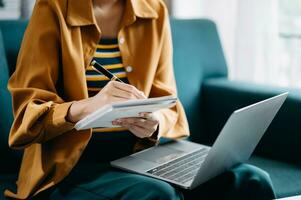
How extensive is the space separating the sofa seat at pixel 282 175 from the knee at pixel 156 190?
1.20 feet

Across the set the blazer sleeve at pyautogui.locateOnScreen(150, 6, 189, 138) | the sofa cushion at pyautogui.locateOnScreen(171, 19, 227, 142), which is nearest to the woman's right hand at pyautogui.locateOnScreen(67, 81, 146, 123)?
the blazer sleeve at pyautogui.locateOnScreen(150, 6, 189, 138)

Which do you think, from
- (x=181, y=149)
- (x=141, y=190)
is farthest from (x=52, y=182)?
(x=181, y=149)

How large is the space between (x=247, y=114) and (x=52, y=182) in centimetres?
48

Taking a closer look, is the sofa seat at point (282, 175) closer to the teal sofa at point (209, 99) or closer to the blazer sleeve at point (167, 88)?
the teal sofa at point (209, 99)

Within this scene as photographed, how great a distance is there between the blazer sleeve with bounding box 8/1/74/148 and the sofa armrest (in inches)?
27.6

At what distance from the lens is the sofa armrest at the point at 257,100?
1.62m

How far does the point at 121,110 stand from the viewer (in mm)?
1052

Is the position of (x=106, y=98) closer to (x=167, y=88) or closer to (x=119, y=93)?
(x=119, y=93)

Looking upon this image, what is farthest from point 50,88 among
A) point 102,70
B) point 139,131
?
point 139,131

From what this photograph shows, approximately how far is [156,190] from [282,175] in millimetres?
518

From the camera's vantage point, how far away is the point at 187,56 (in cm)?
183

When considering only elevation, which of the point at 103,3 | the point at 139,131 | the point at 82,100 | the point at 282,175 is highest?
the point at 103,3

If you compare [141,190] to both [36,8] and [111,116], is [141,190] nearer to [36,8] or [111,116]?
[111,116]

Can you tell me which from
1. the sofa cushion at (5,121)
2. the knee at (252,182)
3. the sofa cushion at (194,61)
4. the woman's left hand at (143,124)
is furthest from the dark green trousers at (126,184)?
the sofa cushion at (194,61)
